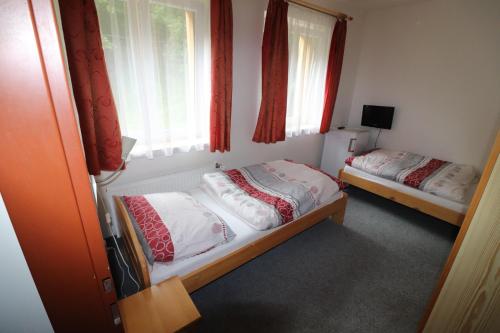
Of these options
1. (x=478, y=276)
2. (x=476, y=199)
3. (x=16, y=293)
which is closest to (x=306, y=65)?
(x=476, y=199)

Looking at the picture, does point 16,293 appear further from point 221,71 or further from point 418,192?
point 418,192

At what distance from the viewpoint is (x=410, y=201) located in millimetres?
2617

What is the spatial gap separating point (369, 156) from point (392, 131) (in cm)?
83

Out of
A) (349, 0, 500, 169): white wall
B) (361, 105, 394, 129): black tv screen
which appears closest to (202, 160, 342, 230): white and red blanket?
(361, 105, 394, 129): black tv screen

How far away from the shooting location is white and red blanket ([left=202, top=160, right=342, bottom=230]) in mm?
1788

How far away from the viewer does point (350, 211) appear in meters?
2.96

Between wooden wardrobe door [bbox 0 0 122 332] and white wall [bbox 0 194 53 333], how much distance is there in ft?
0.13

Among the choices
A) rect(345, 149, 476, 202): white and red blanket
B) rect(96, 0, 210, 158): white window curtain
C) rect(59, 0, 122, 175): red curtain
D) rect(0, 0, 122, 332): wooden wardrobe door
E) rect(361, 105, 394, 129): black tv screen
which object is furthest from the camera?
rect(361, 105, 394, 129): black tv screen

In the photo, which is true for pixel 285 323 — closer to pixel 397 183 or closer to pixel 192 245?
pixel 192 245

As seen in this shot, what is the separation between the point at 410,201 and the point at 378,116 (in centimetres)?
155

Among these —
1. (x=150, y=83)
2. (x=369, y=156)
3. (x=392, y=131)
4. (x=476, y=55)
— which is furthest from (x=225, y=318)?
(x=476, y=55)

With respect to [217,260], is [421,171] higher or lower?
higher

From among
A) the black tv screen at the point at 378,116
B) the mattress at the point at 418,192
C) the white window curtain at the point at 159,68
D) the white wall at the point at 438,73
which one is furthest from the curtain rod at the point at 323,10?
the mattress at the point at 418,192

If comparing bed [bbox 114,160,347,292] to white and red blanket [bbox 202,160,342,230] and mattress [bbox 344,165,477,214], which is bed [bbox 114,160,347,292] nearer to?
white and red blanket [bbox 202,160,342,230]
